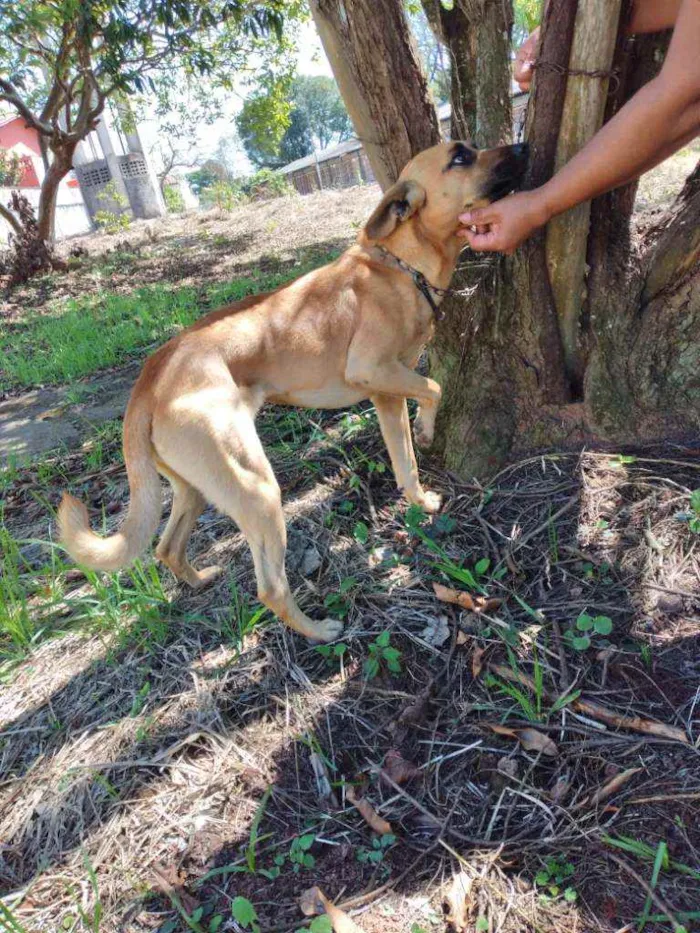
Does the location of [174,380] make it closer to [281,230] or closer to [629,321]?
[629,321]

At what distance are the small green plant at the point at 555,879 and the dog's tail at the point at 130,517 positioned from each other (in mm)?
1689

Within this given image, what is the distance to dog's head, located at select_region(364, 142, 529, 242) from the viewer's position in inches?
105

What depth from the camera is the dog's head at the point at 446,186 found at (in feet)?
8.78

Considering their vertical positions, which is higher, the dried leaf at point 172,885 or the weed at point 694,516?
the weed at point 694,516

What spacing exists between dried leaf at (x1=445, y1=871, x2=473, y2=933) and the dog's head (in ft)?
8.35

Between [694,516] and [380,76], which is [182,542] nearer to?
[694,516]

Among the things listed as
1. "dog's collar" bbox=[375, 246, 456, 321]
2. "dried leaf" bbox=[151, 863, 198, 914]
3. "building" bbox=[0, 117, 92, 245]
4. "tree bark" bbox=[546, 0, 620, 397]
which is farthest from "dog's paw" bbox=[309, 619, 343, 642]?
"building" bbox=[0, 117, 92, 245]

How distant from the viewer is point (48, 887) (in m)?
1.84

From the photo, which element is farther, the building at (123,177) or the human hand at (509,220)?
the building at (123,177)

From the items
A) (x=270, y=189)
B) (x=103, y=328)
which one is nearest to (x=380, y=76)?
(x=103, y=328)

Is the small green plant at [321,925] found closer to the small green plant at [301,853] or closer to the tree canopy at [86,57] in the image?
the small green plant at [301,853]

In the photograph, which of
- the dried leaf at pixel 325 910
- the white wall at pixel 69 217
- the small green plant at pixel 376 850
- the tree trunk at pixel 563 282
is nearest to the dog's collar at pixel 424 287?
the tree trunk at pixel 563 282

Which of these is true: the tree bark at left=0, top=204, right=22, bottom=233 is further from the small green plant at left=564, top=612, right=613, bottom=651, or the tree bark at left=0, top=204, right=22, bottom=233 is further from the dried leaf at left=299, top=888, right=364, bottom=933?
the dried leaf at left=299, top=888, right=364, bottom=933

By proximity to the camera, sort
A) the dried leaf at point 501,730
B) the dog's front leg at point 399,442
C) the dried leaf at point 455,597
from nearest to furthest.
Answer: the dried leaf at point 501,730 < the dried leaf at point 455,597 < the dog's front leg at point 399,442
